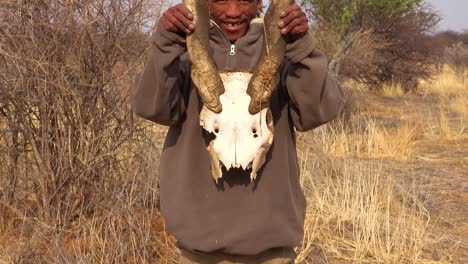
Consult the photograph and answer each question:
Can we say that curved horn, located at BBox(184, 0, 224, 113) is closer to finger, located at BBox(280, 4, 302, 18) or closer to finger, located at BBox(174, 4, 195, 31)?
finger, located at BBox(174, 4, 195, 31)

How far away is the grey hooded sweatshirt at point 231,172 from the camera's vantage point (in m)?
2.30

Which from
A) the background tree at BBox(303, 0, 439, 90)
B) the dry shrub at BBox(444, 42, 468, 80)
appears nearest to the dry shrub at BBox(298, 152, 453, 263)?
the background tree at BBox(303, 0, 439, 90)

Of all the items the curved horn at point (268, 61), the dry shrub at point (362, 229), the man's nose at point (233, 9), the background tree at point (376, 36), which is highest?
the background tree at point (376, 36)

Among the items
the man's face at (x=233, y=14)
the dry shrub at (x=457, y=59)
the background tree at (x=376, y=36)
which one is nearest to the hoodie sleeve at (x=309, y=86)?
the man's face at (x=233, y=14)

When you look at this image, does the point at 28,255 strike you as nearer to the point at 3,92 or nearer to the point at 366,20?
the point at 3,92

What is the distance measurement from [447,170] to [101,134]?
521 cm

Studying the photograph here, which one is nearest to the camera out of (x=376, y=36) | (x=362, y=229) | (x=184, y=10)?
(x=184, y=10)

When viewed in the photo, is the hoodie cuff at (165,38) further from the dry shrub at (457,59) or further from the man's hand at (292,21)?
the dry shrub at (457,59)

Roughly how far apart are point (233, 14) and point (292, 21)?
29 centimetres

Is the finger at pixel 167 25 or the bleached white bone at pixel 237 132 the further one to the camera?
the bleached white bone at pixel 237 132

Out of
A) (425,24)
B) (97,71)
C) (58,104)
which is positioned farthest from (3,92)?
(425,24)

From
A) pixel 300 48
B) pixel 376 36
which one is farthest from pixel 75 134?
pixel 376 36

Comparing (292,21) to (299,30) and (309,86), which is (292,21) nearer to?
(299,30)

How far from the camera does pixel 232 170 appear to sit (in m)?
2.35
